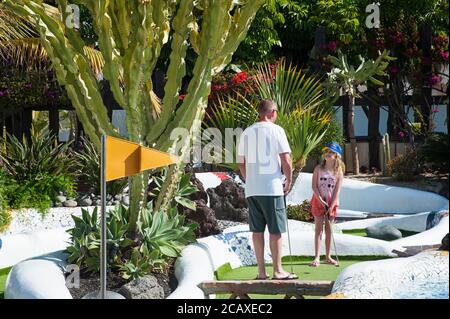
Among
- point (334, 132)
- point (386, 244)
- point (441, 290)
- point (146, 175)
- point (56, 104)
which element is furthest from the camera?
point (56, 104)

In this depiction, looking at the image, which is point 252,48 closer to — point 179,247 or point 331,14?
point 331,14

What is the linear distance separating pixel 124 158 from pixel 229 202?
643cm

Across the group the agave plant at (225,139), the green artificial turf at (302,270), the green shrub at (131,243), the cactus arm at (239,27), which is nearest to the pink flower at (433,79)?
the agave plant at (225,139)

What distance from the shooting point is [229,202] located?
11555mm

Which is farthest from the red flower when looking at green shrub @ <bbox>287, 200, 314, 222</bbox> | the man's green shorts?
the man's green shorts

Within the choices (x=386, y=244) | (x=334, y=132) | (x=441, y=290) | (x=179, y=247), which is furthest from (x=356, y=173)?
(x=441, y=290)

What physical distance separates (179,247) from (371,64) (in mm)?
10862

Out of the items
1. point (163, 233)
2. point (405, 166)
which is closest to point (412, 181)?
point (405, 166)

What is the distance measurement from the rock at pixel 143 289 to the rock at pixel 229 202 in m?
4.41

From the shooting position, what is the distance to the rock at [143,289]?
6734mm

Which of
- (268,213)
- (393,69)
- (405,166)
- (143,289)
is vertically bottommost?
(143,289)

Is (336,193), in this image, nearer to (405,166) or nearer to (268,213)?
(268,213)

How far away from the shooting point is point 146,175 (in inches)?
314

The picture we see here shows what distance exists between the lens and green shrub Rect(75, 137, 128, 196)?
40.2 ft
